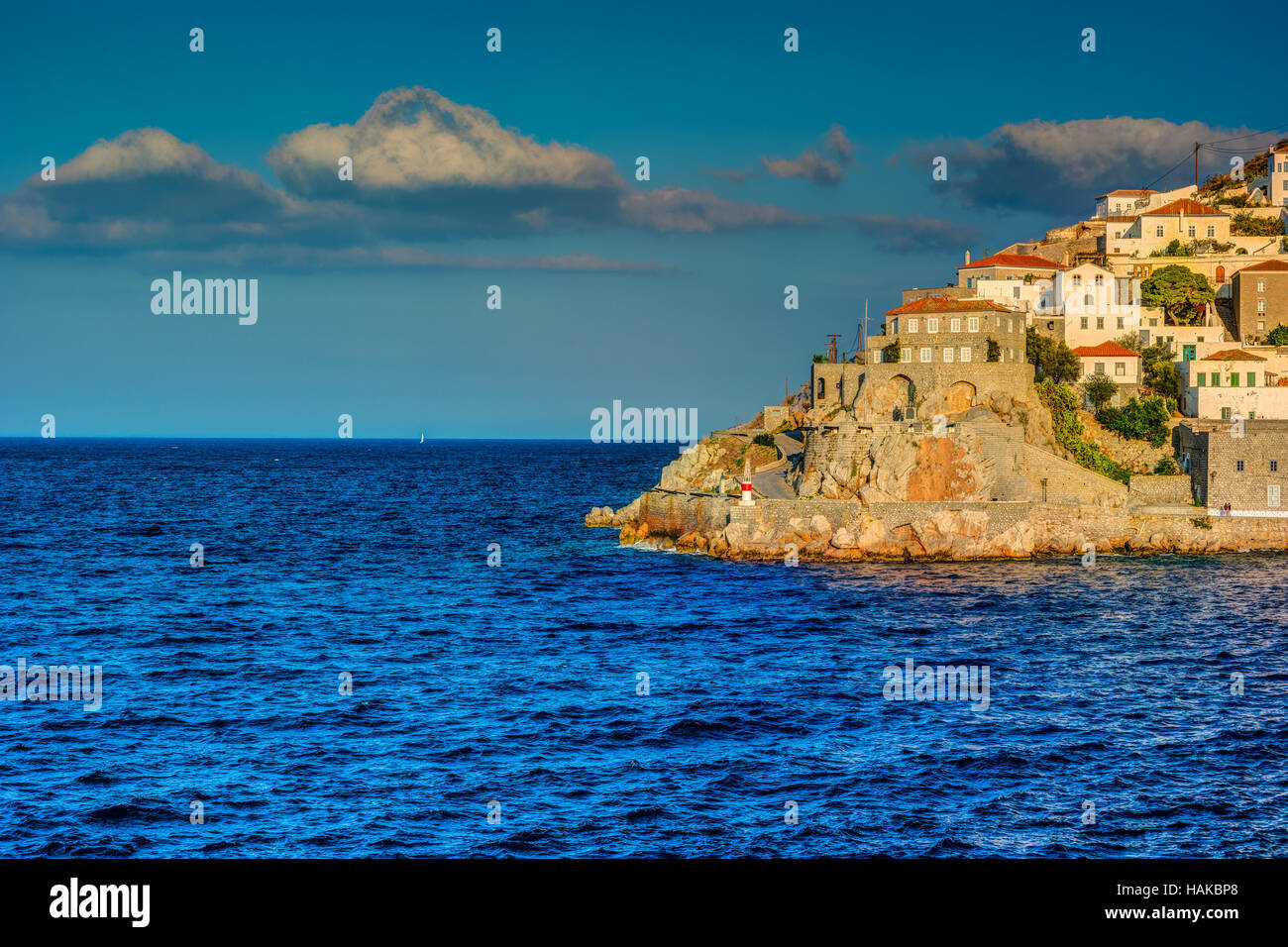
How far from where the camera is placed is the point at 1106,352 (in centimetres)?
7475

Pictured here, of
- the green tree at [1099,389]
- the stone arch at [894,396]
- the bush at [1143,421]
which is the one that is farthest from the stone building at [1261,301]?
the stone arch at [894,396]

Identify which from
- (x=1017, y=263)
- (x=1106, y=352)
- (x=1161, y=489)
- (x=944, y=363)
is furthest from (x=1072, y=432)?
(x=1017, y=263)

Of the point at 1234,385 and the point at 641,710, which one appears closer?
the point at 641,710

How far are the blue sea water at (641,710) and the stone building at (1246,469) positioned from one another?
5684mm

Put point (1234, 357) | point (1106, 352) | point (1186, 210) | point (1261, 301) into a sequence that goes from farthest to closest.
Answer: point (1186, 210)
point (1261, 301)
point (1106, 352)
point (1234, 357)

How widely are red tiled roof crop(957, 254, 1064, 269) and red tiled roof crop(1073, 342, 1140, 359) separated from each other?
12.8 m

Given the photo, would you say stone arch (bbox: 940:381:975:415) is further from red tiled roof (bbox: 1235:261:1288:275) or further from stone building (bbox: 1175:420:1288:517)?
red tiled roof (bbox: 1235:261:1288:275)

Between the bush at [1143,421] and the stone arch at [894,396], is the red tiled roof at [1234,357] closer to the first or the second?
the bush at [1143,421]

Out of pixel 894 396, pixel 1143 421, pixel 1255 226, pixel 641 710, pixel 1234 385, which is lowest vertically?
pixel 641 710

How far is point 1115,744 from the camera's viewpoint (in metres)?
26.6

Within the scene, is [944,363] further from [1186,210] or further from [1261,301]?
[1186,210]

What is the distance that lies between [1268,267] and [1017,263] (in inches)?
703
